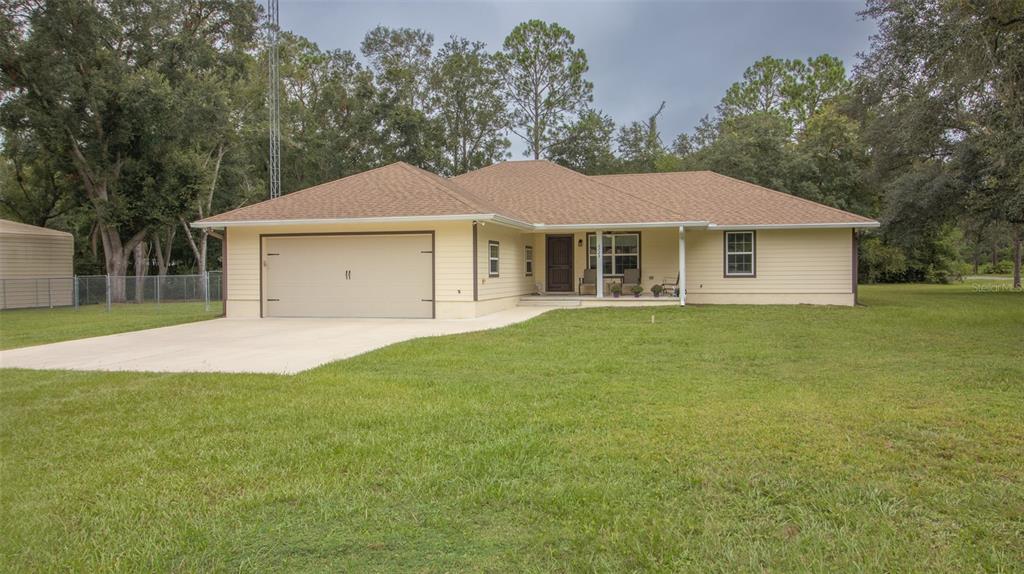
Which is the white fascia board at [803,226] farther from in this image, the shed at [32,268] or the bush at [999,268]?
the bush at [999,268]

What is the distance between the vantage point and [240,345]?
10.4 m

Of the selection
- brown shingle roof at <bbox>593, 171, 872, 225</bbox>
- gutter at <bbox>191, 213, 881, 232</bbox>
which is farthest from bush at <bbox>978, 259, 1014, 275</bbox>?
gutter at <bbox>191, 213, 881, 232</bbox>

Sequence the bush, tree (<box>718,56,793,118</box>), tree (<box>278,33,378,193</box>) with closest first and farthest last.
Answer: tree (<box>278,33,378,193</box>) → tree (<box>718,56,793,118</box>) → the bush

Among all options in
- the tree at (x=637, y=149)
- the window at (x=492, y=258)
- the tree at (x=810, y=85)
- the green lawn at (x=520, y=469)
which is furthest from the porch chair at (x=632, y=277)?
the tree at (x=810, y=85)

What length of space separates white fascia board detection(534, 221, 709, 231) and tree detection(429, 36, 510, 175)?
19.5 metres

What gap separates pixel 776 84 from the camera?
1711 inches

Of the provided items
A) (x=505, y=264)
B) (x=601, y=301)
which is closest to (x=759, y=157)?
(x=601, y=301)

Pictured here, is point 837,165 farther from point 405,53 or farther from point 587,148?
point 405,53

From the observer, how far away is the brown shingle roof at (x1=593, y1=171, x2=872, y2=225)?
17.9m

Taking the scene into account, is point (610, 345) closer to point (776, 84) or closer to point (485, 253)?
point (485, 253)

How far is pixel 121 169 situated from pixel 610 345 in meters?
23.4

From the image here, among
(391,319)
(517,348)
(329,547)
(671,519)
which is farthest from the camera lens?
(391,319)

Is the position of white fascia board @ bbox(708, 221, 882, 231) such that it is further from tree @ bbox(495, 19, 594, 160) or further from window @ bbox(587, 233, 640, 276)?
tree @ bbox(495, 19, 594, 160)

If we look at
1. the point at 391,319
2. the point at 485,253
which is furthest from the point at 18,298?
the point at 485,253
